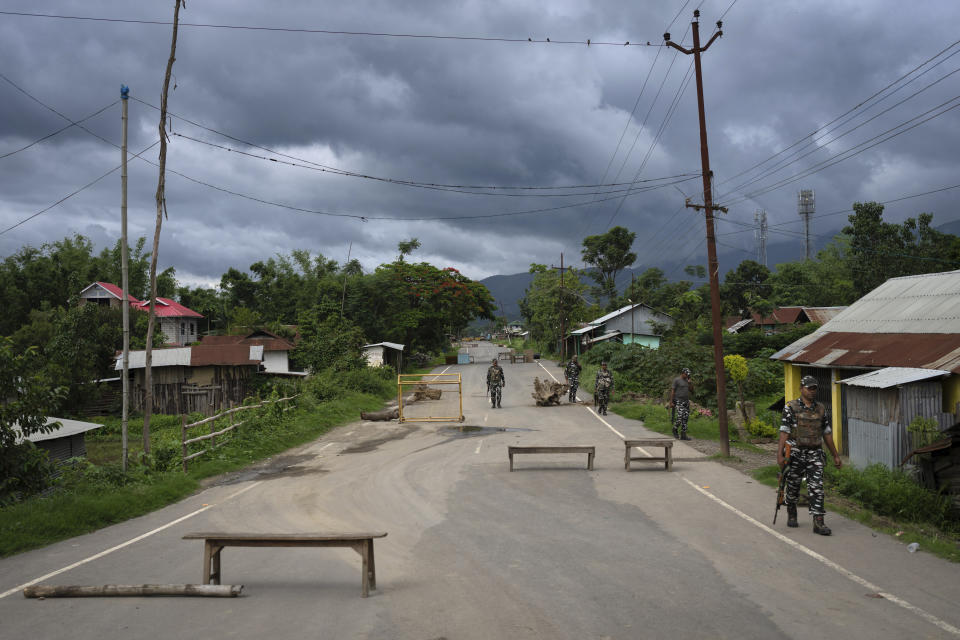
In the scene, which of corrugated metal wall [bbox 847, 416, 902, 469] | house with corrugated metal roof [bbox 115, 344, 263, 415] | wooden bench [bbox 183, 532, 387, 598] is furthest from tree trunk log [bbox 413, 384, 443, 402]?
wooden bench [bbox 183, 532, 387, 598]

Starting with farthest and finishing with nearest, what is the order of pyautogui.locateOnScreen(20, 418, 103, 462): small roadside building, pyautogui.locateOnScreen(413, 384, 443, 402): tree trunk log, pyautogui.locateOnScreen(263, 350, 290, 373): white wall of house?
pyautogui.locateOnScreen(263, 350, 290, 373): white wall of house → pyautogui.locateOnScreen(413, 384, 443, 402): tree trunk log → pyautogui.locateOnScreen(20, 418, 103, 462): small roadside building

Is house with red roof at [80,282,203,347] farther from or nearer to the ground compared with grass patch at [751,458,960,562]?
farther from the ground

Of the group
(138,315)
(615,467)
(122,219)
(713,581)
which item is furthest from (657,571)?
(138,315)

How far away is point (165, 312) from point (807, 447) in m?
58.7

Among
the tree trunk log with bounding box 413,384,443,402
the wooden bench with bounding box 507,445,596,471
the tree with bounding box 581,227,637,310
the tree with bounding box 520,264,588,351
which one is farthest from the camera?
the tree with bounding box 581,227,637,310

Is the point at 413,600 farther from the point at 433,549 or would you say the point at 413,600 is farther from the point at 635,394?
the point at 635,394

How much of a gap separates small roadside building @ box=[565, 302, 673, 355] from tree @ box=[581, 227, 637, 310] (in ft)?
98.6

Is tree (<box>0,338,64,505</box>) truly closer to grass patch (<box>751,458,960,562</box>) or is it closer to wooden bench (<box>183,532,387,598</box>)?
wooden bench (<box>183,532,387,598</box>)

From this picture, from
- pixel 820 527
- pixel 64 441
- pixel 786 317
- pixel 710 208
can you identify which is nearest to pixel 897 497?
pixel 820 527

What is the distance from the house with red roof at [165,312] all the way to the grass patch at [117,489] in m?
37.9

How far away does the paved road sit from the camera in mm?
5082

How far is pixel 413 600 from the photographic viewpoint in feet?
18.4

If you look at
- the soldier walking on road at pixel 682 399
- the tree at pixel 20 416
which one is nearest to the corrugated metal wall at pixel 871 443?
the soldier walking on road at pixel 682 399

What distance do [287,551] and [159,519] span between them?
151 inches
